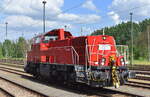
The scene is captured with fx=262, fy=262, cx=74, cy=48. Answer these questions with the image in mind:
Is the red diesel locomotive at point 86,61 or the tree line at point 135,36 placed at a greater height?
the tree line at point 135,36

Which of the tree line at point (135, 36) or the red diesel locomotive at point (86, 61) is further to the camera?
the tree line at point (135, 36)

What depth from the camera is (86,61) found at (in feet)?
42.5

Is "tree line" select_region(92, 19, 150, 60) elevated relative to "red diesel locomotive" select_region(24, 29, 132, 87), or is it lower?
elevated

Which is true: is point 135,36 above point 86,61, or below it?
above

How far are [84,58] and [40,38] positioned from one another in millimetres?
6062

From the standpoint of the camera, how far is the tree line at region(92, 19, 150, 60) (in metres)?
70.3

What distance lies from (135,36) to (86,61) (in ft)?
290

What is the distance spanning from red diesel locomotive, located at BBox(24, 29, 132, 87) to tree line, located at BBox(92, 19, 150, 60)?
16.4 meters

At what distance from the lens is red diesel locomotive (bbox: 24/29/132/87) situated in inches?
485

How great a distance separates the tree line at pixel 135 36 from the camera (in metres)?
70.3

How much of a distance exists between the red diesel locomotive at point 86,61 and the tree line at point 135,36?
16379 millimetres

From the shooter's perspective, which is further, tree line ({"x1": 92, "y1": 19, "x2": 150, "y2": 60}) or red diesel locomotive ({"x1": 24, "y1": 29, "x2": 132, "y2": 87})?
tree line ({"x1": 92, "y1": 19, "x2": 150, "y2": 60})

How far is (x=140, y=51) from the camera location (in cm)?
7050

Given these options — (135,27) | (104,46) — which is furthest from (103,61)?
(135,27)
